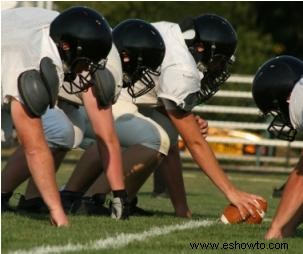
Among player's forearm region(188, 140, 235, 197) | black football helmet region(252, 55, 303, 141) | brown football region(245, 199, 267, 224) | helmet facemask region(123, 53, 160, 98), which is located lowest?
brown football region(245, 199, 267, 224)

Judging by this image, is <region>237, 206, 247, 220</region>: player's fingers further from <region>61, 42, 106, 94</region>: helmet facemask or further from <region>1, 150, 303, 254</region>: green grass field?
<region>61, 42, 106, 94</region>: helmet facemask

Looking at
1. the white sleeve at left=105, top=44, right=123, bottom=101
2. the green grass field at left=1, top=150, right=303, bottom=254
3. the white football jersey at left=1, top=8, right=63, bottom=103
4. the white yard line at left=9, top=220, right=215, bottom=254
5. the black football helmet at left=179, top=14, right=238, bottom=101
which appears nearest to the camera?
the white yard line at left=9, top=220, right=215, bottom=254

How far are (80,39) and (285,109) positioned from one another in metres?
1.34

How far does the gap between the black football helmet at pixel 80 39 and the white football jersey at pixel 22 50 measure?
0.10 metres

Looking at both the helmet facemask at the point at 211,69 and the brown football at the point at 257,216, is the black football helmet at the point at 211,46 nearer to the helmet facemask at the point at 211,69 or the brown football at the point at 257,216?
the helmet facemask at the point at 211,69

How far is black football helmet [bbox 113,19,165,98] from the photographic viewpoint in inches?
333

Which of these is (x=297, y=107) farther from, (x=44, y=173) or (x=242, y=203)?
(x=44, y=173)

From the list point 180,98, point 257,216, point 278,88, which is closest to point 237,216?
point 257,216

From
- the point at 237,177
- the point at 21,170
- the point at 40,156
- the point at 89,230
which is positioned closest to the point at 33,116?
the point at 40,156

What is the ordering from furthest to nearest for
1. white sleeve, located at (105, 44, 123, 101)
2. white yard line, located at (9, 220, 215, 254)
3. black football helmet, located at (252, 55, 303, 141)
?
1. white sleeve, located at (105, 44, 123, 101)
2. black football helmet, located at (252, 55, 303, 141)
3. white yard line, located at (9, 220, 215, 254)

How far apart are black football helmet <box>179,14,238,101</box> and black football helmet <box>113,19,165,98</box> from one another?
362 mm

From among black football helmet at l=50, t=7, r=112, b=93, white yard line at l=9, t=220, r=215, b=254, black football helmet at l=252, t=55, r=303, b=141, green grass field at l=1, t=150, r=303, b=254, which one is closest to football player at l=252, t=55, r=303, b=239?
black football helmet at l=252, t=55, r=303, b=141

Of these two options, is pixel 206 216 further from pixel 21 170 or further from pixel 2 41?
pixel 2 41

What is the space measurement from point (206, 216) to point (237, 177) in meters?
8.55
